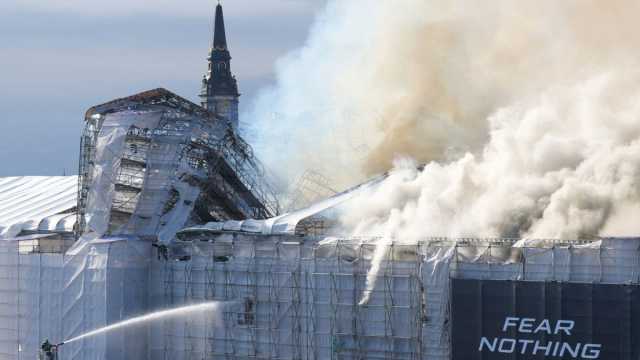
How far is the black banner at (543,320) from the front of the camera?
198 ft

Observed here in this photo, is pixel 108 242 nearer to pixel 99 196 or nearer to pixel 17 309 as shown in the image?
pixel 99 196

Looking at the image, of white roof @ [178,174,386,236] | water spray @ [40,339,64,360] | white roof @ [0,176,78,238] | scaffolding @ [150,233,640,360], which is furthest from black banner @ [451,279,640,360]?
white roof @ [0,176,78,238]

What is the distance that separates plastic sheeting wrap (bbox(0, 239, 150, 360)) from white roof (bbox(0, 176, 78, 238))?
3.13 metres

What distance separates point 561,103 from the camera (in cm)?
7225

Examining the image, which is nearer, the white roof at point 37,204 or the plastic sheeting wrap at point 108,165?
the plastic sheeting wrap at point 108,165

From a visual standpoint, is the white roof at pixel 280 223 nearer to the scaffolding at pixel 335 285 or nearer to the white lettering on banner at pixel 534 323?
the scaffolding at pixel 335 285

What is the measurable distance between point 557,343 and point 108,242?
25991mm

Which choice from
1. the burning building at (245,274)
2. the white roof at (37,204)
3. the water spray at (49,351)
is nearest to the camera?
the burning building at (245,274)

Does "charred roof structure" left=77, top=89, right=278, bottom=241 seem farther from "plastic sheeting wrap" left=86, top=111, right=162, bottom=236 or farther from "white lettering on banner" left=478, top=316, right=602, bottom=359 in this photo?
"white lettering on banner" left=478, top=316, right=602, bottom=359

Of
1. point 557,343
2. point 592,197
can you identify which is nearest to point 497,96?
point 592,197

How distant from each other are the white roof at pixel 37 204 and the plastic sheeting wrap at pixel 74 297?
313 cm

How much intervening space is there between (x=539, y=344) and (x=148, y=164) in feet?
85.8

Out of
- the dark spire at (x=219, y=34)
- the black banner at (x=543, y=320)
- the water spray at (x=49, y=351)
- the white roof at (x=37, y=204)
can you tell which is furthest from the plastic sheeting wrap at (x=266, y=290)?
the dark spire at (x=219, y=34)

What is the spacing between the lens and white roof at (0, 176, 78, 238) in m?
82.7
